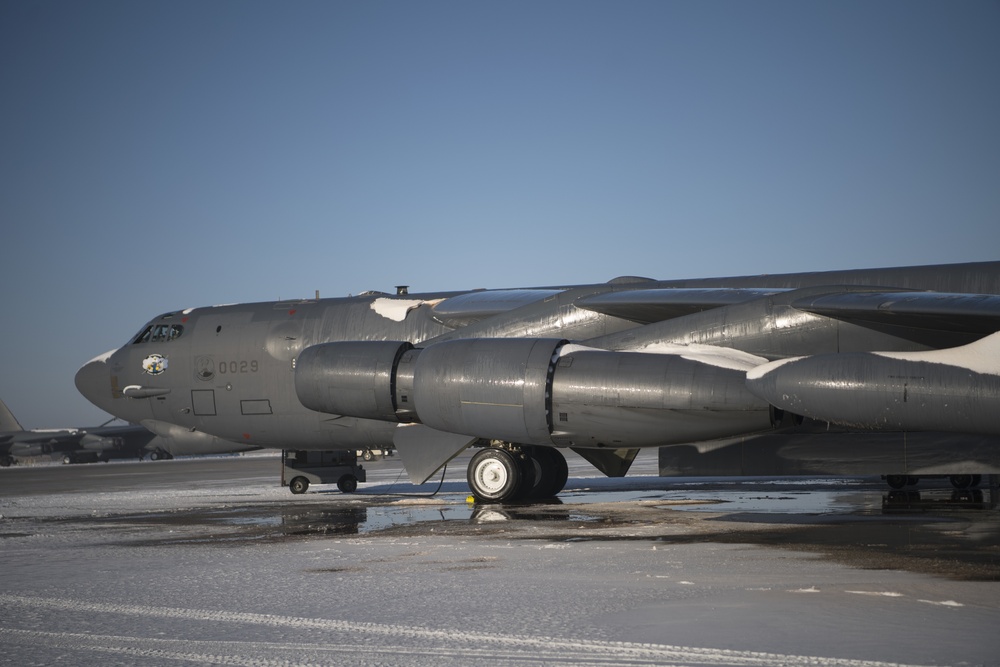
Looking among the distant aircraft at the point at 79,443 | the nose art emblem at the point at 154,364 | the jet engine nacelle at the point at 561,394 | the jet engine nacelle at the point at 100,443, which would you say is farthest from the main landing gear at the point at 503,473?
the jet engine nacelle at the point at 100,443

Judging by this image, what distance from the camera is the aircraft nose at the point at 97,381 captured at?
2166 cm

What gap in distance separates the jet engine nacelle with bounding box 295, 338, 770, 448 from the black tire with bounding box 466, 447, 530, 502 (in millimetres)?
1584

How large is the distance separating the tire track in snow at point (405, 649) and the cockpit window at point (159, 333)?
14.7 meters

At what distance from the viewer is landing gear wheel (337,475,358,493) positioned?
2247 centimetres

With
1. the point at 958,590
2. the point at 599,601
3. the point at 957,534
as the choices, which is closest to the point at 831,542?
the point at 957,534

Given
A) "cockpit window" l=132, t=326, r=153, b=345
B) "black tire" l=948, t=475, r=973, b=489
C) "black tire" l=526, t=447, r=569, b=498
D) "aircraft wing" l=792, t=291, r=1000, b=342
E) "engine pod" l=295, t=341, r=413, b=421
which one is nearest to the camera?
"aircraft wing" l=792, t=291, r=1000, b=342

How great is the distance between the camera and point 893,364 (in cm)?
1185

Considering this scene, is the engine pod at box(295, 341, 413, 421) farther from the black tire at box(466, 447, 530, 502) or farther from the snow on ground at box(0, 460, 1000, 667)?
the snow on ground at box(0, 460, 1000, 667)

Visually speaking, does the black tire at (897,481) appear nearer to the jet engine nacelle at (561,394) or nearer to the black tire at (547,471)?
the black tire at (547,471)

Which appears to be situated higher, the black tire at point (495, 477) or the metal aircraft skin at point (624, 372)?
the metal aircraft skin at point (624, 372)

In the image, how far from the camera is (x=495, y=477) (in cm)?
1719

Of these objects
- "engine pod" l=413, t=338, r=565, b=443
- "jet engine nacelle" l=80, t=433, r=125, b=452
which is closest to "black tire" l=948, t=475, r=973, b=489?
"engine pod" l=413, t=338, r=565, b=443

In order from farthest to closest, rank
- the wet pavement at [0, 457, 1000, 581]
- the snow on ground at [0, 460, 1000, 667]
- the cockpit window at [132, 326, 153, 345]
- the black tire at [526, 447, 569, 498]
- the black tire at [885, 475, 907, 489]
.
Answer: the cockpit window at [132, 326, 153, 345]
the black tire at [885, 475, 907, 489]
the black tire at [526, 447, 569, 498]
the wet pavement at [0, 457, 1000, 581]
the snow on ground at [0, 460, 1000, 667]

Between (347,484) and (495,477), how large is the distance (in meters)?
6.37
